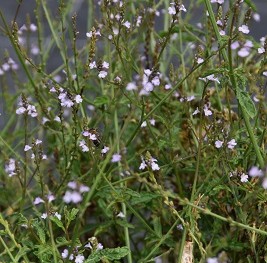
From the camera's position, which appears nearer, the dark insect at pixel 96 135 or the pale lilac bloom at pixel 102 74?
the dark insect at pixel 96 135

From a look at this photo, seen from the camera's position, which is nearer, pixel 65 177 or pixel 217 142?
pixel 217 142

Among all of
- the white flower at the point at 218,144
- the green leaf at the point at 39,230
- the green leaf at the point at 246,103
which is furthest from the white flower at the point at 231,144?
the green leaf at the point at 39,230

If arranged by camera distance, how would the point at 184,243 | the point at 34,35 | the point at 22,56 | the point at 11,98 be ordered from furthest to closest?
the point at 34,35, the point at 11,98, the point at 22,56, the point at 184,243

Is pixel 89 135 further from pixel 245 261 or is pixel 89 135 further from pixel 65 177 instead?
pixel 245 261

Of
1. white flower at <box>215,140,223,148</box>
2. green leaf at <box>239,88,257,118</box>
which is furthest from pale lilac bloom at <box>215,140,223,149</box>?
green leaf at <box>239,88,257,118</box>

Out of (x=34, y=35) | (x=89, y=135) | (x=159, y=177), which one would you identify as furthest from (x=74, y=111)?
(x=34, y=35)

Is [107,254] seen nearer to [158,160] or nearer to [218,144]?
[218,144]

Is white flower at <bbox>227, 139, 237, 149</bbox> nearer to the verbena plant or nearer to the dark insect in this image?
the verbena plant

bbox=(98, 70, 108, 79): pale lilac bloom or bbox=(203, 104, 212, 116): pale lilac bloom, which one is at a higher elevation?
bbox=(98, 70, 108, 79): pale lilac bloom

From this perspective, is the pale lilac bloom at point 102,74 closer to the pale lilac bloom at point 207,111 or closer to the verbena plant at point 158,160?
the verbena plant at point 158,160
